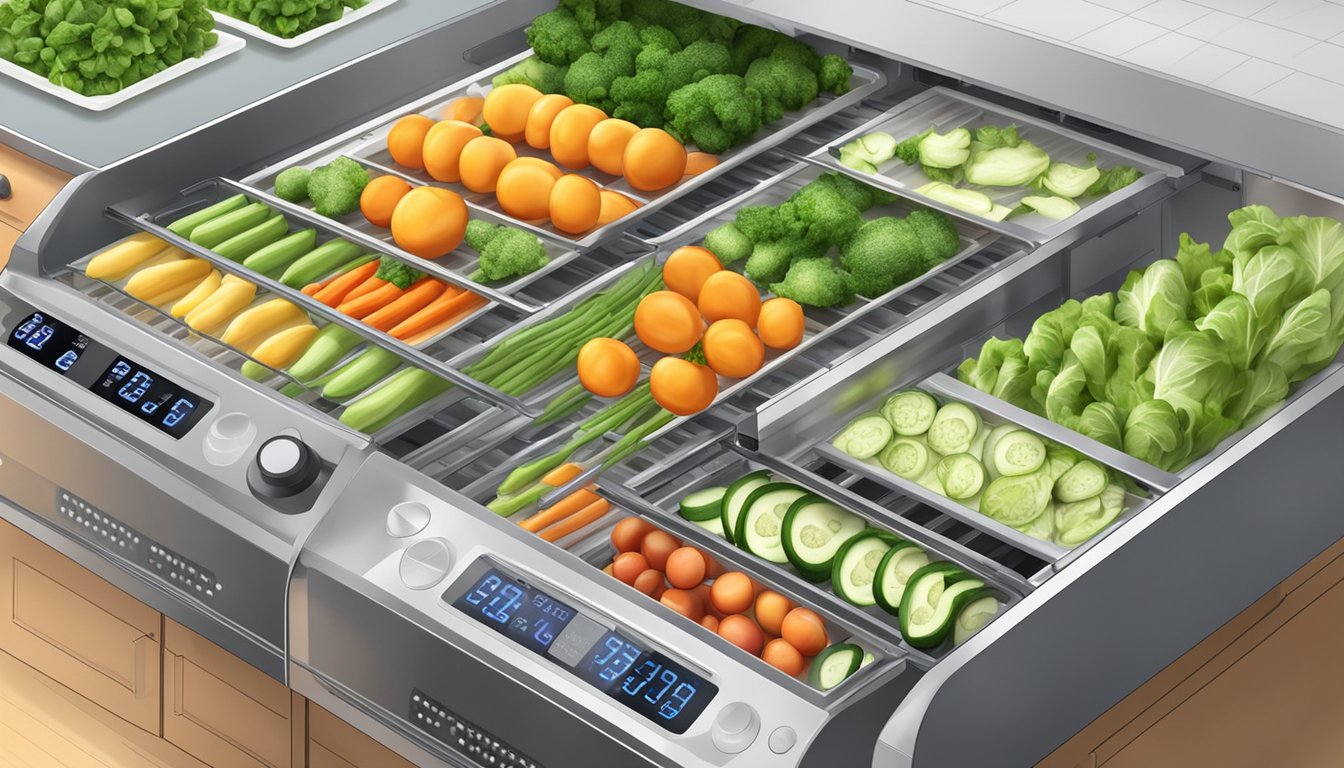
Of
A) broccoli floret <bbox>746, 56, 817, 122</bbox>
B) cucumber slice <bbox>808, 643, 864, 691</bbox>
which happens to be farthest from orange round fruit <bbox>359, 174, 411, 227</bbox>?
cucumber slice <bbox>808, 643, 864, 691</bbox>

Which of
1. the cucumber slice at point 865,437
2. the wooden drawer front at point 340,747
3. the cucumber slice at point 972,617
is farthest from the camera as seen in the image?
the wooden drawer front at point 340,747

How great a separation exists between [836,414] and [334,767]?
803mm

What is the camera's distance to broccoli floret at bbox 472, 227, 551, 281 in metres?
2.28

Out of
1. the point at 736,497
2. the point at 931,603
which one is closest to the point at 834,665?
the point at 931,603

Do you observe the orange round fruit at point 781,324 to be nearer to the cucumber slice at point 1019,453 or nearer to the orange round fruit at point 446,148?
the cucumber slice at point 1019,453

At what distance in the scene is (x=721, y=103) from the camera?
2.48 metres

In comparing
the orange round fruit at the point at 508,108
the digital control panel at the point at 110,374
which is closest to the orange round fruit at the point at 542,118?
the orange round fruit at the point at 508,108

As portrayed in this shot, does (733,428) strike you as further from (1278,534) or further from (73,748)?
(73,748)

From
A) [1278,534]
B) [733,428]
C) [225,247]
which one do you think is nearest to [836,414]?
[733,428]

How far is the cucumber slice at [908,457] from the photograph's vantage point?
196cm

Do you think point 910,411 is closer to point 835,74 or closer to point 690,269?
point 690,269

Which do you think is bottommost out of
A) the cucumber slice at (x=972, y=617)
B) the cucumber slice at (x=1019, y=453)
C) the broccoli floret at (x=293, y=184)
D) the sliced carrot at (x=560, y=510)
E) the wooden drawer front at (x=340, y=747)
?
the wooden drawer front at (x=340, y=747)

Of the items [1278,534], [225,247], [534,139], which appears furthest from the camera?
[534,139]

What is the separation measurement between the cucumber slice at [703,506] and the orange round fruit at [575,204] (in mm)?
567
